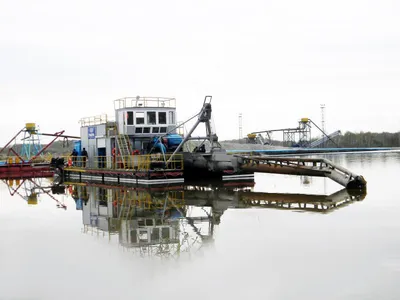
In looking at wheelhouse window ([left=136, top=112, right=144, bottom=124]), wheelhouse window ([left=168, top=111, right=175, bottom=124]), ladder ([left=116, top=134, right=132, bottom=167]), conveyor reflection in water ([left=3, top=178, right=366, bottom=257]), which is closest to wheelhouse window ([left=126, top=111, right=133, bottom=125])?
wheelhouse window ([left=136, top=112, right=144, bottom=124])

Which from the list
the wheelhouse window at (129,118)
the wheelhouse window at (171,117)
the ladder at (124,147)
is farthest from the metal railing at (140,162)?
the wheelhouse window at (171,117)

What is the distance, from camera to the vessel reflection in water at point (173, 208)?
11.5 meters

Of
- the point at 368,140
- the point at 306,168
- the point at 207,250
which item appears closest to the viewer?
the point at 207,250

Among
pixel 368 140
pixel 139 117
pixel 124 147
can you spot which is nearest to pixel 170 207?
pixel 124 147

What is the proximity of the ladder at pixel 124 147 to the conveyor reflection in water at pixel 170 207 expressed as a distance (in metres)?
1.86

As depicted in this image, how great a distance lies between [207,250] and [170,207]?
273 inches

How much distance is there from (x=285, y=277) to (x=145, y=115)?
21.1 m

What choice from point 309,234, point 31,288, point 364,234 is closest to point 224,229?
point 309,234

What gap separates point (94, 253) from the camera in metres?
10.3

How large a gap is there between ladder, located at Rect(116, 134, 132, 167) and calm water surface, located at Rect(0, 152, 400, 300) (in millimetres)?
8350

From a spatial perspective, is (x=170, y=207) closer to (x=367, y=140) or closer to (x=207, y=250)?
(x=207, y=250)

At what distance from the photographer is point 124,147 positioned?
27.6 metres

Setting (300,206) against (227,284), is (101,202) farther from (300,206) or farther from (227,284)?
(227,284)

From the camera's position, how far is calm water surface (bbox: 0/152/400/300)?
24.6 feet
